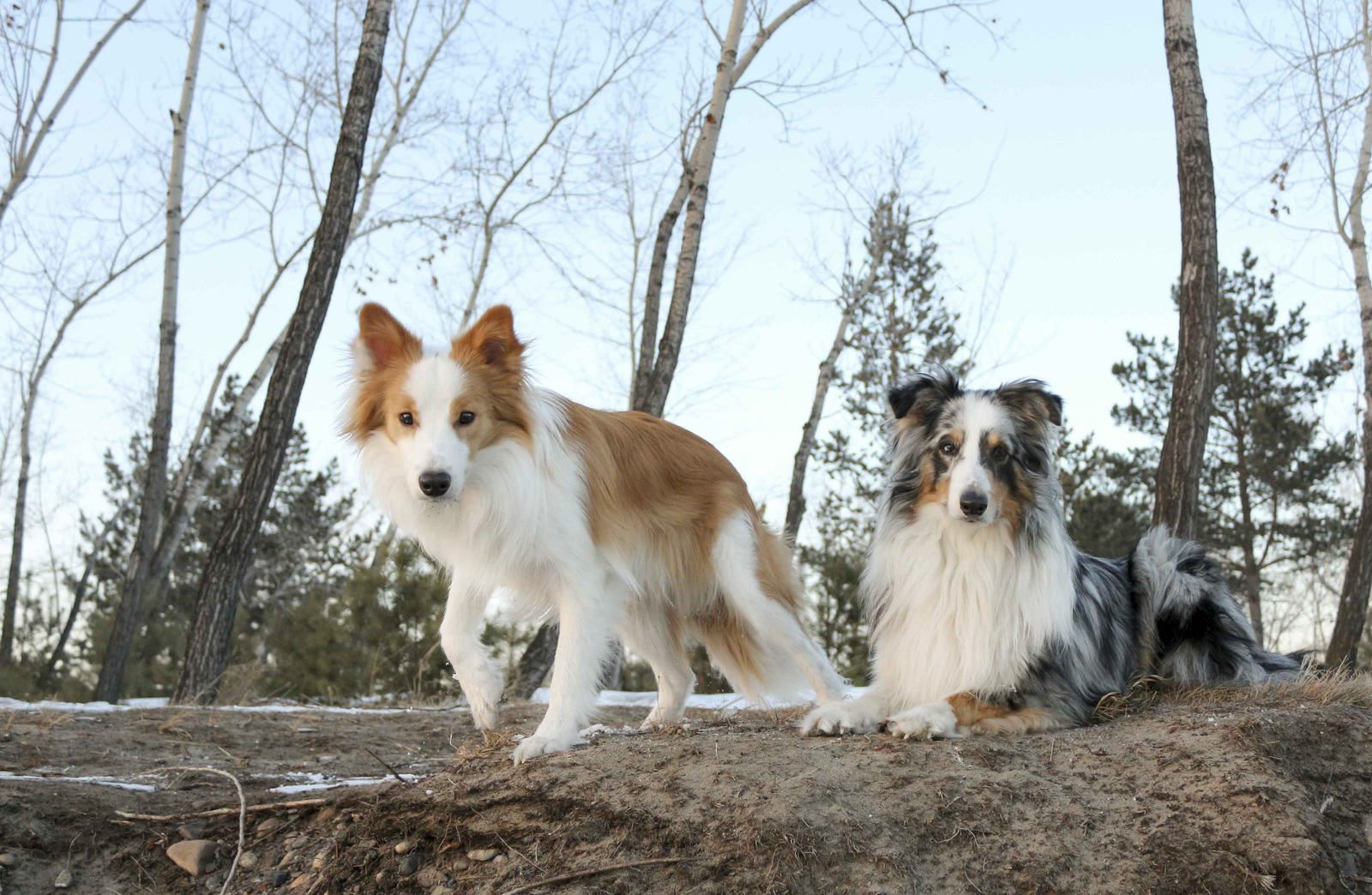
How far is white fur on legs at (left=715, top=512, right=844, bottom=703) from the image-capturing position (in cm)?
495

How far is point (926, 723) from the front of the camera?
12.9 ft

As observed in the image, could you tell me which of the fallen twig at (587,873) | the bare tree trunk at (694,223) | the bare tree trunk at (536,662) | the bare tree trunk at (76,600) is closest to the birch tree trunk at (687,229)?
the bare tree trunk at (694,223)

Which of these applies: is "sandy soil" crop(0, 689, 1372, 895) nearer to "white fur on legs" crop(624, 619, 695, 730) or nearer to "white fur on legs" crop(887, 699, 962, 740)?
"white fur on legs" crop(887, 699, 962, 740)

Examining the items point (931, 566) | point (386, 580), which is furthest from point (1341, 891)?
point (386, 580)

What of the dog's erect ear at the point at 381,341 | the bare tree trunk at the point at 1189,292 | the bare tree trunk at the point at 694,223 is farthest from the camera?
the bare tree trunk at the point at 694,223

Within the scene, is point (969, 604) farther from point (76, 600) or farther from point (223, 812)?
point (76, 600)

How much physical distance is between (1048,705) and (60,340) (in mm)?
23709

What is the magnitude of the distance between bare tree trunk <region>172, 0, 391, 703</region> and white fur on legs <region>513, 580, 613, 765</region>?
4.64m

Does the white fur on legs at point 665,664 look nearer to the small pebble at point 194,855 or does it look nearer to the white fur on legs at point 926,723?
the white fur on legs at point 926,723

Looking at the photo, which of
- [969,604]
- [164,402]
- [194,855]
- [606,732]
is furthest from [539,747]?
[164,402]

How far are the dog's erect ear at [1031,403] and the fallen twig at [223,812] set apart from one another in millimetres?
3099

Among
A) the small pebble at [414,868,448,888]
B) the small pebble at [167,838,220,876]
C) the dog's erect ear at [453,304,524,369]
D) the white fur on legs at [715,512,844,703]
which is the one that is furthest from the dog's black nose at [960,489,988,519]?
the small pebble at [167,838,220,876]

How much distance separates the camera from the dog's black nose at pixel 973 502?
3973 mm

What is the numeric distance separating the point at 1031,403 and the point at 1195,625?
4.99 feet
